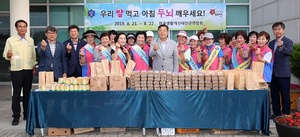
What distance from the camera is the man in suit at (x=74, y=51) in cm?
605

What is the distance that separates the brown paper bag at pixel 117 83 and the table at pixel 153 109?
3.3 inches

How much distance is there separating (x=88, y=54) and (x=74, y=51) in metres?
0.33

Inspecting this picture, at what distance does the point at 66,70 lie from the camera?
599cm

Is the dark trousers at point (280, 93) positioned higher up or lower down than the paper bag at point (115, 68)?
lower down

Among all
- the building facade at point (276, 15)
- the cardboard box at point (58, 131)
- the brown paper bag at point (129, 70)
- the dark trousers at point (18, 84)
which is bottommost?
the cardboard box at point (58, 131)

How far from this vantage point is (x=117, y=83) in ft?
16.5

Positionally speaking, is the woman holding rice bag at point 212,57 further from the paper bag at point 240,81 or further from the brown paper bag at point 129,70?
the brown paper bag at point 129,70

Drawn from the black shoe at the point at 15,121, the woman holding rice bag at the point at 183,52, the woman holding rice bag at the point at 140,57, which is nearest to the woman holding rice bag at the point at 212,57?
the woman holding rice bag at the point at 183,52

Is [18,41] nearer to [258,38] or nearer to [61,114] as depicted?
[61,114]

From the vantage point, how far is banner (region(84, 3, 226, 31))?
10641mm

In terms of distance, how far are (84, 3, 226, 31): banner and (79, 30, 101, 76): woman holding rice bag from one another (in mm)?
4630

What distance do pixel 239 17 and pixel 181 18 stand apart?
2.06 m

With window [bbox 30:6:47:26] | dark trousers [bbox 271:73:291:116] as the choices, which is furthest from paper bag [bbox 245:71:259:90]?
window [bbox 30:6:47:26]

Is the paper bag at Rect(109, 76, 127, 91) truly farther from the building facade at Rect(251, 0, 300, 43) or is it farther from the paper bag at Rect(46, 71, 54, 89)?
the building facade at Rect(251, 0, 300, 43)
